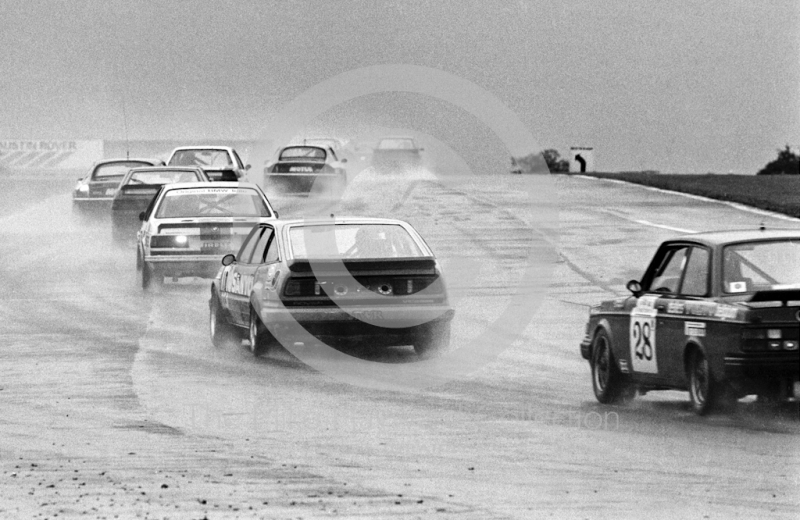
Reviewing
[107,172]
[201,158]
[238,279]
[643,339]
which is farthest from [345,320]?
[201,158]

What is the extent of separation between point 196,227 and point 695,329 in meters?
12.2

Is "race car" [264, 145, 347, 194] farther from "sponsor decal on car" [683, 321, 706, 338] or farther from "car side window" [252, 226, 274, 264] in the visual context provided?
"sponsor decal on car" [683, 321, 706, 338]

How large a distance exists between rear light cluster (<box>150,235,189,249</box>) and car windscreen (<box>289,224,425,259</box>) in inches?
260

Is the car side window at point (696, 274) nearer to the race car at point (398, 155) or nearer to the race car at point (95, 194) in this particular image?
the race car at point (95, 194)

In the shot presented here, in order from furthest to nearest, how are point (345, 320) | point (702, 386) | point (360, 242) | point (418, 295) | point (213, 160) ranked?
point (213, 160) → point (360, 242) → point (418, 295) → point (345, 320) → point (702, 386)

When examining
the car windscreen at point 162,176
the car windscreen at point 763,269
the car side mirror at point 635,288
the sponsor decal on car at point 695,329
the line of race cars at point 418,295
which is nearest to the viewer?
the line of race cars at point 418,295

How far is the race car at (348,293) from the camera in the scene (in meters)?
14.6

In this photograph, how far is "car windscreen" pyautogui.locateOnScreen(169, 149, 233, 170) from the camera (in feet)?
128

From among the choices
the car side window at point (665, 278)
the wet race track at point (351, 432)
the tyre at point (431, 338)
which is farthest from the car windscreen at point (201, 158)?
the car side window at point (665, 278)

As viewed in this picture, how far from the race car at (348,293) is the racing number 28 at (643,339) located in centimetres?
341

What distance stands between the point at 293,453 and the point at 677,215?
26.6 m

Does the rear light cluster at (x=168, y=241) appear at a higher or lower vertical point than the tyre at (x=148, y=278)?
higher

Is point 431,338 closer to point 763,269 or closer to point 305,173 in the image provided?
point 763,269

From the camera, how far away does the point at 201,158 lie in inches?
1581
